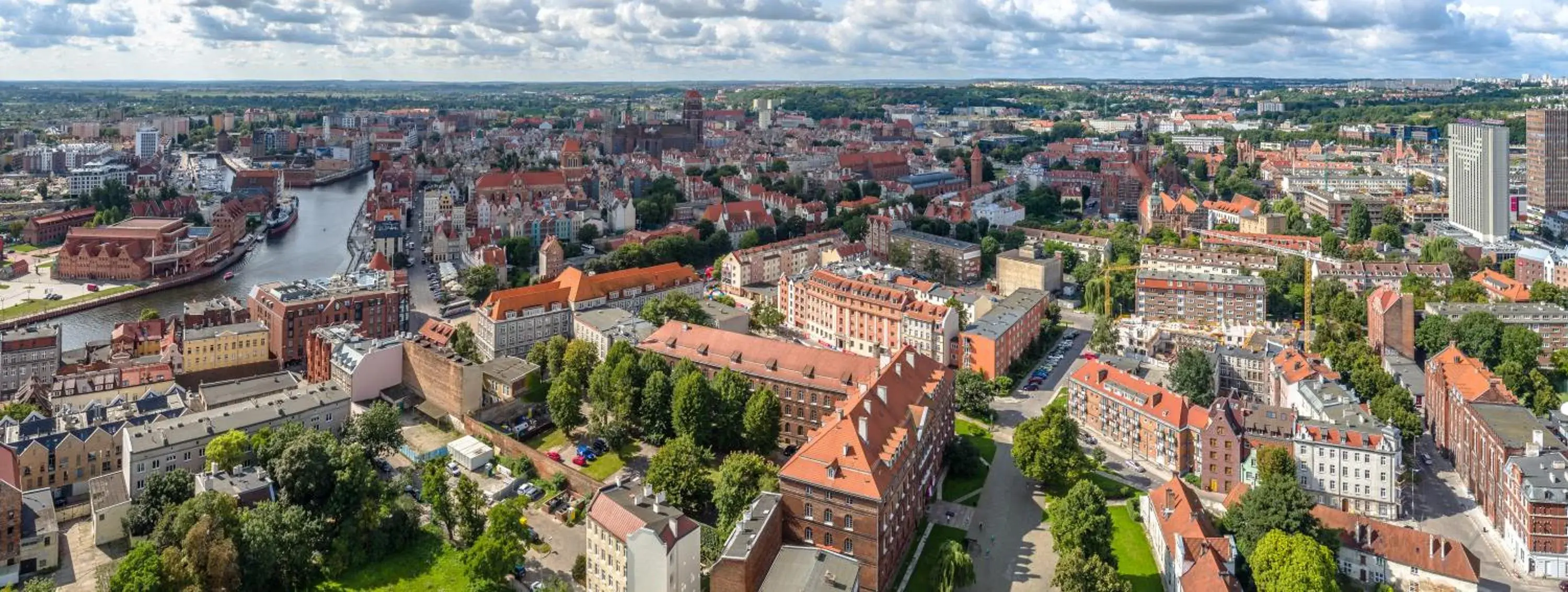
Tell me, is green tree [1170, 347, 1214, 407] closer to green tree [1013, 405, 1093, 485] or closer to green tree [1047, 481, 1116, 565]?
green tree [1013, 405, 1093, 485]

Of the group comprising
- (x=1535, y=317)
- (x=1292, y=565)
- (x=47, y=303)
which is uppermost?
(x=47, y=303)

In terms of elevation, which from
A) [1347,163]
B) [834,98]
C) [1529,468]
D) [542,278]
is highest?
[834,98]

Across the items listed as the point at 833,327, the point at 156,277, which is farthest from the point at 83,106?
the point at 833,327

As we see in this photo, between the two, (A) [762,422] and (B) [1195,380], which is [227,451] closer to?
(A) [762,422]

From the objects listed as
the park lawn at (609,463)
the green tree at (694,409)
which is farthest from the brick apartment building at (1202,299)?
the park lawn at (609,463)

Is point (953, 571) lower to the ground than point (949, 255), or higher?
lower

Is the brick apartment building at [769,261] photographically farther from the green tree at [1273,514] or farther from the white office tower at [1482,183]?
the white office tower at [1482,183]

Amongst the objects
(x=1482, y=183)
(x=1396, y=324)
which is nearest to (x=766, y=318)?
(x=1396, y=324)

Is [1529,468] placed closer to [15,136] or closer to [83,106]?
[15,136]
